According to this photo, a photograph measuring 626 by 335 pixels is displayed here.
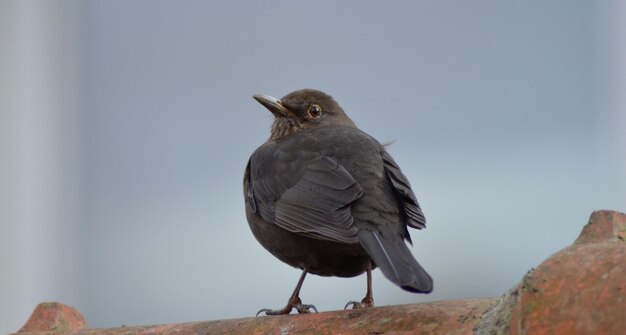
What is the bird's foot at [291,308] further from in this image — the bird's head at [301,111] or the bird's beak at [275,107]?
the bird's beak at [275,107]

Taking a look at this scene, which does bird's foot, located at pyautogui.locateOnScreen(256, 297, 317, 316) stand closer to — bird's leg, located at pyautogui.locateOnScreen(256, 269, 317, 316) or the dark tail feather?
bird's leg, located at pyautogui.locateOnScreen(256, 269, 317, 316)

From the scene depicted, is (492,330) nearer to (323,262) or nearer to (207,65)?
(323,262)

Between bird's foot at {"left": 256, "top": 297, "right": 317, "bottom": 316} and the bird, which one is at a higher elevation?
the bird

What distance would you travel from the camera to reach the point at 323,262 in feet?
13.7

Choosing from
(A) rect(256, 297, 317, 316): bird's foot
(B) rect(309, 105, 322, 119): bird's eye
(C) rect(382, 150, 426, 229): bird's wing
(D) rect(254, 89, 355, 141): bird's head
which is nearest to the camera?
(C) rect(382, 150, 426, 229): bird's wing

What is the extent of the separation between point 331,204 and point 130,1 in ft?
24.4

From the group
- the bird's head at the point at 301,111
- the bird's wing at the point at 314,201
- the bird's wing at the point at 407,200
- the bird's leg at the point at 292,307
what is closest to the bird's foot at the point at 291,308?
the bird's leg at the point at 292,307

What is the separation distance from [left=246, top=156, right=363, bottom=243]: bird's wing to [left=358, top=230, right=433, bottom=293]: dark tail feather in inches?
2.8

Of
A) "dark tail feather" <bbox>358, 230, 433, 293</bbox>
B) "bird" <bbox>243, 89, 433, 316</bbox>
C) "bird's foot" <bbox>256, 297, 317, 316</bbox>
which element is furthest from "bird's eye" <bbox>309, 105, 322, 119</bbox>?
"dark tail feather" <bbox>358, 230, 433, 293</bbox>

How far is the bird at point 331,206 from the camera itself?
3.75 metres

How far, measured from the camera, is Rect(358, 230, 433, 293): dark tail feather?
3025 millimetres

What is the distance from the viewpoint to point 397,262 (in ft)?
10.8

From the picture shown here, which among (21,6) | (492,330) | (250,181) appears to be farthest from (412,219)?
(21,6)

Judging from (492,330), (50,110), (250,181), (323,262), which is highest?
(50,110)
